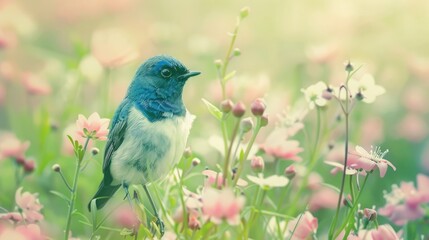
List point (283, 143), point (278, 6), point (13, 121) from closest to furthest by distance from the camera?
point (283, 143), point (13, 121), point (278, 6)

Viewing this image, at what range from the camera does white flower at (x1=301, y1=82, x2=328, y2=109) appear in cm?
138

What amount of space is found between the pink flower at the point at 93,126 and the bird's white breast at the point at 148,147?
0.71 feet

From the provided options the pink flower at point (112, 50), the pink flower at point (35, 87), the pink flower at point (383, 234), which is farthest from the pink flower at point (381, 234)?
the pink flower at point (35, 87)

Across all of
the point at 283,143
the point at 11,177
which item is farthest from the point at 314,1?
the point at 283,143

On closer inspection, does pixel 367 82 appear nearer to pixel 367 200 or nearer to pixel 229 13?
pixel 367 200

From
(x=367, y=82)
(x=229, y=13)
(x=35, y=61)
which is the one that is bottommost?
(x=35, y=61)

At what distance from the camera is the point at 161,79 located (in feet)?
5.24

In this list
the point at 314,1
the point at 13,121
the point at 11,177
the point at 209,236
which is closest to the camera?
the point at 209,236

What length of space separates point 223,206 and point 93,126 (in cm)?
31

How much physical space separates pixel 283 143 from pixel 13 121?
1.36 m

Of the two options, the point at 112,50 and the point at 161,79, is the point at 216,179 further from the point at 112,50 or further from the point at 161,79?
the point at 112,50

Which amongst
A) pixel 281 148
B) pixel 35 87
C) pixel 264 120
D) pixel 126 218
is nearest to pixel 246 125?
pixel 264 120

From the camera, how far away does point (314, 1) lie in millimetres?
3803

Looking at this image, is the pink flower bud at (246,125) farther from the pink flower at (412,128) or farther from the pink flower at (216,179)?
the pink flower at (412,128)
